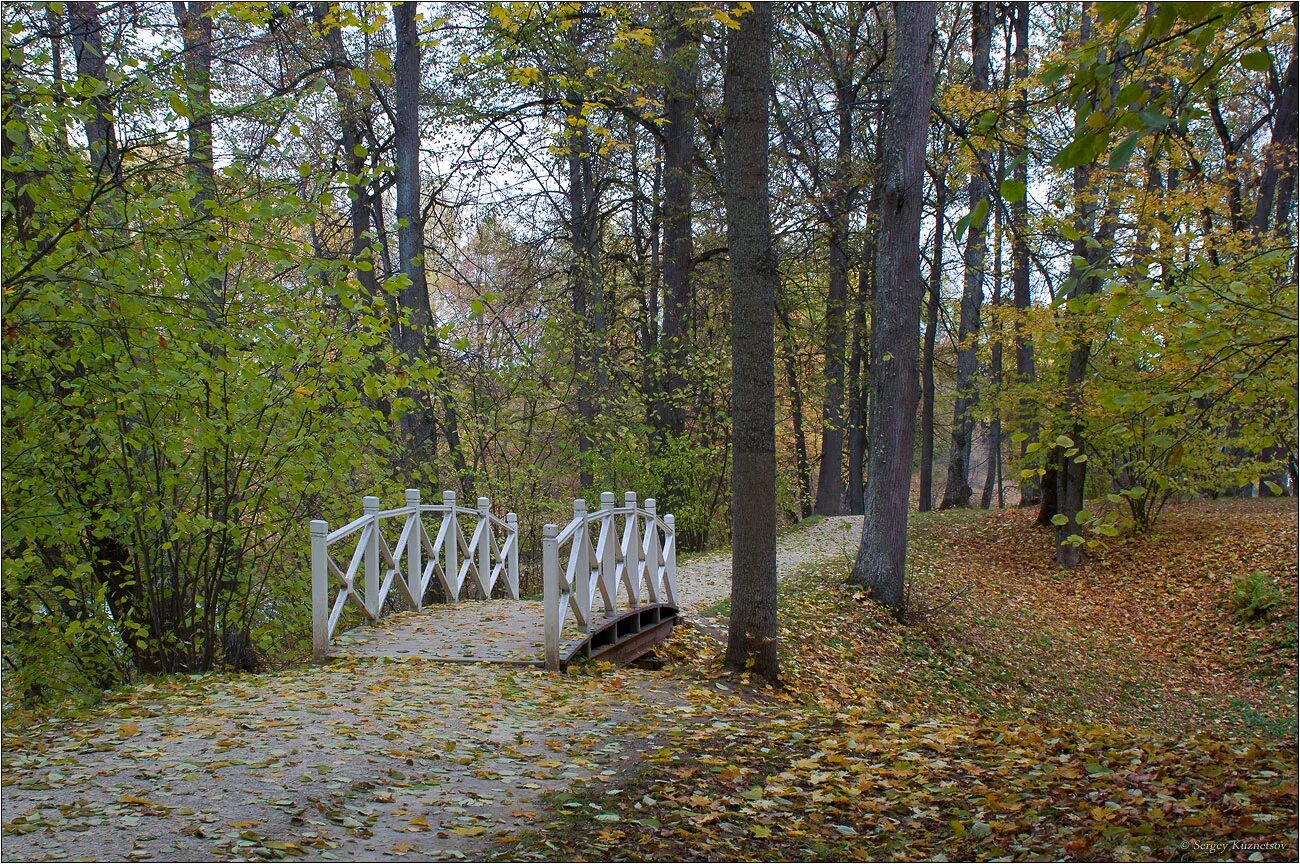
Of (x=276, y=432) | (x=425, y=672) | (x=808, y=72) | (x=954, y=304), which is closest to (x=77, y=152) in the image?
(x=276, y=432)

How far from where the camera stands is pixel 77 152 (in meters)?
6.41

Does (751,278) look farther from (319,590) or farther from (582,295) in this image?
(582,295)

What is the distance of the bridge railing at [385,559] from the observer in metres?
7.56

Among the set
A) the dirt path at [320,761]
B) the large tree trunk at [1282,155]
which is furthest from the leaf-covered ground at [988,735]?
the large tree trunk at [1282,155]

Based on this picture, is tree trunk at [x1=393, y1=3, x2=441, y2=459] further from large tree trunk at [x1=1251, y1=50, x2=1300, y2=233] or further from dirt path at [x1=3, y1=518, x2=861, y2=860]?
large tree trunk at [x1=1251, y1=50, x2=1300, y2=233]

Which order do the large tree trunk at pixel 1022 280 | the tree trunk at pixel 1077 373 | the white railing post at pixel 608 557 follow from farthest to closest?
the large tree trunk at pixel 1022 280
the tree trunk at pixel 1077 373
the white railing post at pixel 608 557

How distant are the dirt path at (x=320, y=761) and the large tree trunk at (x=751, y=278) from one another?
1.58m

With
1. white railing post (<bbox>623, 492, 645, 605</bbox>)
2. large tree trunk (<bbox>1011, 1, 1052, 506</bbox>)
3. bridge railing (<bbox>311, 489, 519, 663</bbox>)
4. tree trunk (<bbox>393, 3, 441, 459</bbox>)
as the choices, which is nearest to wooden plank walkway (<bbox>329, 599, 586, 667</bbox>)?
bridge railing (<bbox>311, 489, 519, 663</bbox>)

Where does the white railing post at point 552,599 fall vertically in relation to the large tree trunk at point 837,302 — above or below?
below

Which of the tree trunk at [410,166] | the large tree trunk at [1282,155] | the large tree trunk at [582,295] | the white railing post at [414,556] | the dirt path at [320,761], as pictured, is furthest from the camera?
the large tree trunk at [1282,155]

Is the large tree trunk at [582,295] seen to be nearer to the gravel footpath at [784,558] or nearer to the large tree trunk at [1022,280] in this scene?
the gravel footpath at [784,558]

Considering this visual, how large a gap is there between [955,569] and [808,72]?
8397 millimetres

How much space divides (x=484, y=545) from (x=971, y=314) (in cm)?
1499

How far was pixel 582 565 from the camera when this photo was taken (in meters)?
8.10
